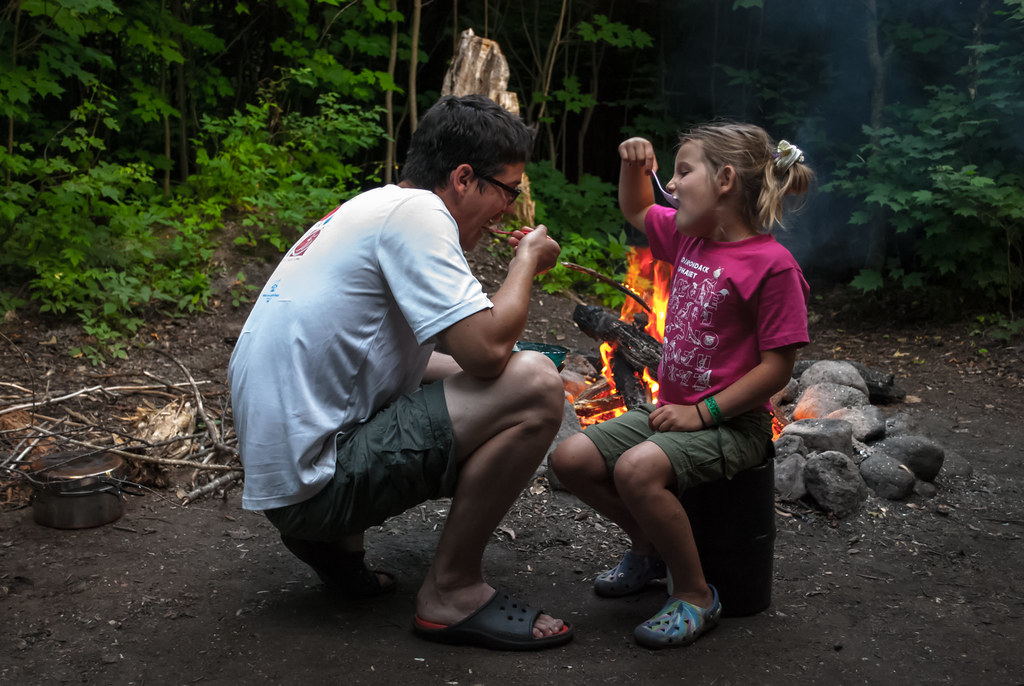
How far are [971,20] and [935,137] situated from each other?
4.47 ft

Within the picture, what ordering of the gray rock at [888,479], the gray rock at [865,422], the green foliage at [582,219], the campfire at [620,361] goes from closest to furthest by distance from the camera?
the gray rock at [888,479], the gray rock at [865,422], the campfire at [620,361], the green foliage at [582,219]

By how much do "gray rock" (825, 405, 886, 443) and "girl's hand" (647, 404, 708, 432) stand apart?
1843mm

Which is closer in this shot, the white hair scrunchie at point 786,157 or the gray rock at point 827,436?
the white hair scrunchie at point 786,157

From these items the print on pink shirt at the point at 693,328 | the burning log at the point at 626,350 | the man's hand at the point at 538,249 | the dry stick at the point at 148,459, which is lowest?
the dry stick at the point at 148,459

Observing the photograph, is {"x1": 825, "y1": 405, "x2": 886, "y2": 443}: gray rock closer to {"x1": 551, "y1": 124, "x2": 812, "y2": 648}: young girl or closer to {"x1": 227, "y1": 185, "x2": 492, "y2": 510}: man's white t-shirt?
{"x1": 551, "y1": 124, "x2": 812, "y2": 648}: young girl

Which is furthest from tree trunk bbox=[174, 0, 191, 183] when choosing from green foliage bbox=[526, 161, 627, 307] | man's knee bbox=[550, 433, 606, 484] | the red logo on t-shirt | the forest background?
man's knee bbox=[550, 433, 606, 484]

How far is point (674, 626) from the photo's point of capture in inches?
94.2

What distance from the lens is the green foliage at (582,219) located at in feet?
25.2

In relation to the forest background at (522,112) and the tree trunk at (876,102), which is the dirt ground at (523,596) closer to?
the forest background at (522,112)

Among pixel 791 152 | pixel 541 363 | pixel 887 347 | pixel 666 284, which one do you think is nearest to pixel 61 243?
pixel 666 284

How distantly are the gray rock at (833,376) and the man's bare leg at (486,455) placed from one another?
2.85 m

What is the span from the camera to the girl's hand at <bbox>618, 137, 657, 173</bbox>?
112 inches

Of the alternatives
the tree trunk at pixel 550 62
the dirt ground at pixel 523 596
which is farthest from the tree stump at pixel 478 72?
the dirt ground at pixel 523 596

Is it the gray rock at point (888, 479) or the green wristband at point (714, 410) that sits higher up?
the green wristband at point (714, 410)
